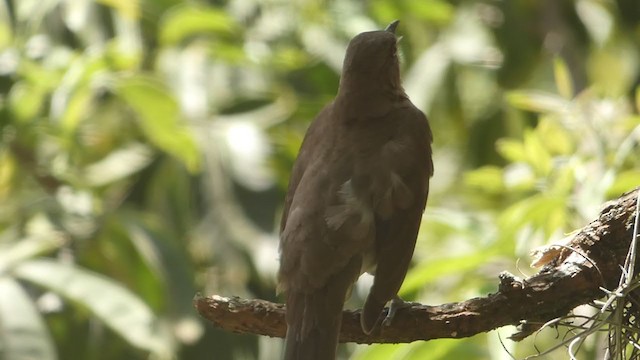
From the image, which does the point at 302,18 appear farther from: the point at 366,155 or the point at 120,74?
the point at 366,155

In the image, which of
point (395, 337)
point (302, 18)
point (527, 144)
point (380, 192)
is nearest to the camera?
point (395, 337)

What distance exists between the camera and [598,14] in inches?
289

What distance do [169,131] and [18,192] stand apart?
0.94m

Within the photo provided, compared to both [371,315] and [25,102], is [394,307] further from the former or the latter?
[25,102]

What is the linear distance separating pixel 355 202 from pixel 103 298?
1530 millimetres

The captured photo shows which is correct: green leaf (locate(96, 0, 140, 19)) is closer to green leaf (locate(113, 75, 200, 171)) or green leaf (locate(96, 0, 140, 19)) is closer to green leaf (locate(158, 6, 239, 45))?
green leaf (locate(158, 6, 239, 45))

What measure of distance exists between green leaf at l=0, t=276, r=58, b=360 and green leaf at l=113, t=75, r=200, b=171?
4.05 feet

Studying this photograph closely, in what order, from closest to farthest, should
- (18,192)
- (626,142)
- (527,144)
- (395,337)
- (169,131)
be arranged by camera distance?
(395,337) → (626,142) → (527,144) → (169,131) → (18,192)

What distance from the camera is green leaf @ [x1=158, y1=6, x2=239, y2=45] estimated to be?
6281mm

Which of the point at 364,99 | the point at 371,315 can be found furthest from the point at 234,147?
the point at 371,315

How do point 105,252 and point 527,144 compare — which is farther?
point 105,252

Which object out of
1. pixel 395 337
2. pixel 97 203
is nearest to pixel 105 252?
pixel 97 203

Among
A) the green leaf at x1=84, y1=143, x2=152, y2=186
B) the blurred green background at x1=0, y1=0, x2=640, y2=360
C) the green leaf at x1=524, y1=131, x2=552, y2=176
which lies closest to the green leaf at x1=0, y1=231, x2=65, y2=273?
the blurred green background at x1=0, y1=0, x2=640, y2=360

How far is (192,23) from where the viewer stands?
640cm
